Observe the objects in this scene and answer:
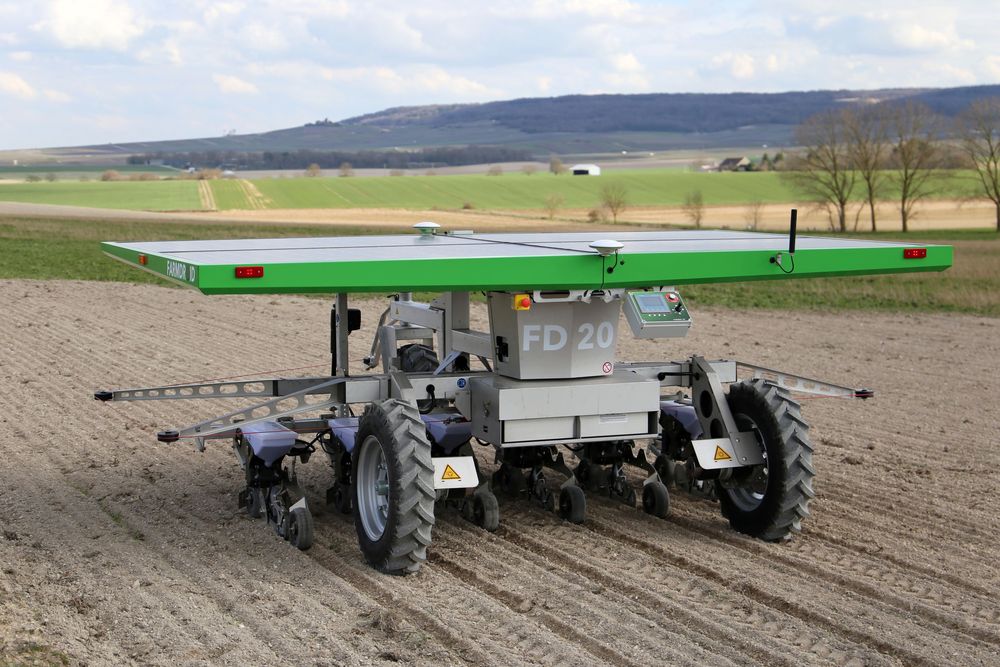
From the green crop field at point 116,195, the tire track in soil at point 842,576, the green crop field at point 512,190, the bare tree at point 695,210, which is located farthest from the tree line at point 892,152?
the tire track in soil at point 842,576

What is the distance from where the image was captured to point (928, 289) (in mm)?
22734

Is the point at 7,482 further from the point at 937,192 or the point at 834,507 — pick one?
the point at 937,192

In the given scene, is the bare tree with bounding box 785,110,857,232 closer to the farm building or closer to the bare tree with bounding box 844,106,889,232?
the bare tree with bounding box 844,106,889,232

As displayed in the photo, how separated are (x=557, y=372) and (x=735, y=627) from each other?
2.07 meters

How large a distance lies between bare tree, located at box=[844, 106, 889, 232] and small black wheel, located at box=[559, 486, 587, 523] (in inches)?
2204

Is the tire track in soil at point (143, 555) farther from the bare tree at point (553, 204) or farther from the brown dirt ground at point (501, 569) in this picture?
the bare tree at point (553, 204)

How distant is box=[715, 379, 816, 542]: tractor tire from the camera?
7.33 m

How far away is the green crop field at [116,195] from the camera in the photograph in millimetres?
73250

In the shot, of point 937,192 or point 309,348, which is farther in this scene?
point 937,192

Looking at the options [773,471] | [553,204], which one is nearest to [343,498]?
[773,471]

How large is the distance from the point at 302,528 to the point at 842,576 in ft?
10.1

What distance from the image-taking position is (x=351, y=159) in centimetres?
17675

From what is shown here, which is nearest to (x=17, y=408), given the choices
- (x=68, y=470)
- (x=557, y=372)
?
(x=68, y=470)

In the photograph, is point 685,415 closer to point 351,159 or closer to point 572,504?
point 572,504
